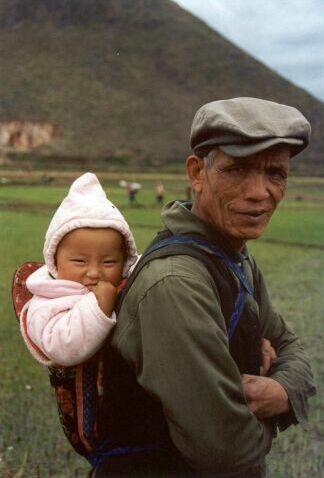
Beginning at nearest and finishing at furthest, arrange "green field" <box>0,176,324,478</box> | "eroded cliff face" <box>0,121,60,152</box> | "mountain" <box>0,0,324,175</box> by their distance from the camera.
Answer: "green field" <box>0,176,324,478</box> < "mountain" <box>0,0,324,175</box> < "eroded cliff face" <box>0,121,60,152</box>

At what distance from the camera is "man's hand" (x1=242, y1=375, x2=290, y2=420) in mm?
1619

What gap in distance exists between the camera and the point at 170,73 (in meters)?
80.4

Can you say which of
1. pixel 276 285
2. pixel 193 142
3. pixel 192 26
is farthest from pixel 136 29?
pixel 193 142

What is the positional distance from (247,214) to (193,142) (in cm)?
23

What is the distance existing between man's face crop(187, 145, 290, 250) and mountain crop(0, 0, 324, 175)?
65646 millimetres

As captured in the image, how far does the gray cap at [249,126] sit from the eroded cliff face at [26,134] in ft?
238

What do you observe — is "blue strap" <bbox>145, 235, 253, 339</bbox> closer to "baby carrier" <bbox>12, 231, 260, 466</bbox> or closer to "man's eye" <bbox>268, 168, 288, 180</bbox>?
"baby carrier" <bbox>12, 231, 260, 466</bbox>

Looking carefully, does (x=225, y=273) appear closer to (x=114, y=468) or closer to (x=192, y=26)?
(x=114, y=468)

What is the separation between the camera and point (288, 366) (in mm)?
1857

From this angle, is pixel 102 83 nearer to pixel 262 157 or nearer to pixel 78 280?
pixel 78 280

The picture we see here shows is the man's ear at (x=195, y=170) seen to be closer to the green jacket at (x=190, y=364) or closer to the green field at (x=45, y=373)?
the green jacket at (x=190, y=364)

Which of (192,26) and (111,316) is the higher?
(111,316)

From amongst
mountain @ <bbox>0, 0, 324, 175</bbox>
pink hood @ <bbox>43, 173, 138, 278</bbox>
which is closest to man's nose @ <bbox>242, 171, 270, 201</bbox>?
pink hood @ <bbox>43, 173, 138, 278</bbox>

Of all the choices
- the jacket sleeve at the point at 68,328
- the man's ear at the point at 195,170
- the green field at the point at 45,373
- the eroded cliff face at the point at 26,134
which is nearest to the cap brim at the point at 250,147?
the man's ear at the point at 195,170
